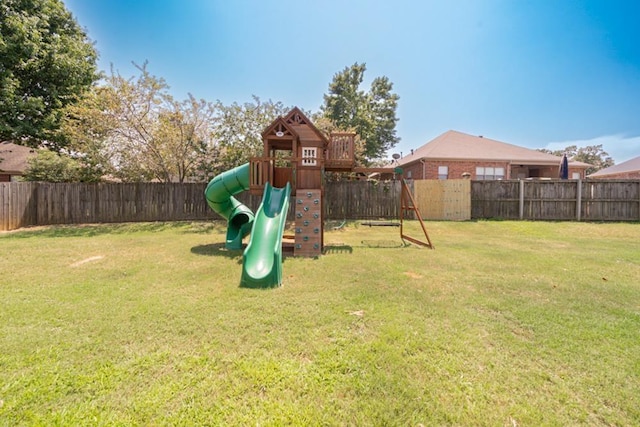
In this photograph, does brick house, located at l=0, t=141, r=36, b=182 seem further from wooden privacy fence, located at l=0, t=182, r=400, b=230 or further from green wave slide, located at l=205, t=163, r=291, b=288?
green wave slide, located at l=205, t=163, r=291, b=288

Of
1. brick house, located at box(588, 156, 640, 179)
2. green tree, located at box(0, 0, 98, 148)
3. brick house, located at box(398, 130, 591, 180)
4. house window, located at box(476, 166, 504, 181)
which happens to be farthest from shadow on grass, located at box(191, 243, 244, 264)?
brick house, located at box(588, 156, 640, 179)

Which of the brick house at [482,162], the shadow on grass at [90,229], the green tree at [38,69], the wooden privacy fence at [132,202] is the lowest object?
the shadow on grass at [90,229]

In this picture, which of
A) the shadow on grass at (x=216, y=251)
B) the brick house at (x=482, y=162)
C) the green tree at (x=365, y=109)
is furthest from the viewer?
the green tree at (x=365, y=109)

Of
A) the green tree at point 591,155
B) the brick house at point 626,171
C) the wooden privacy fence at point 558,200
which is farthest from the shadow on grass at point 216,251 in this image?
the green tree at point 591,155

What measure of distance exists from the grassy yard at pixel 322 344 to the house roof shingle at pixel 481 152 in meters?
14.1

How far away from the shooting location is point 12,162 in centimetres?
1973

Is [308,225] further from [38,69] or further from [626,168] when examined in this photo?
[626,168]

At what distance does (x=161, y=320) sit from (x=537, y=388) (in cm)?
397

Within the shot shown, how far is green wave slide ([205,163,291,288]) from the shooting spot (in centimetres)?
464

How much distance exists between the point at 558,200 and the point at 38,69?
1074 inches

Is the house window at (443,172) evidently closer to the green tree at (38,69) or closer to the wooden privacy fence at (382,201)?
the wooden privacy fence at (382,201)

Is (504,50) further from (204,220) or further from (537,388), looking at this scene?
(204,220)

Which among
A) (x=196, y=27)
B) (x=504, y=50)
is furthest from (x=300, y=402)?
(x=504, y=50)

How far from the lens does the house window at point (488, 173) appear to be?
18734 mm
